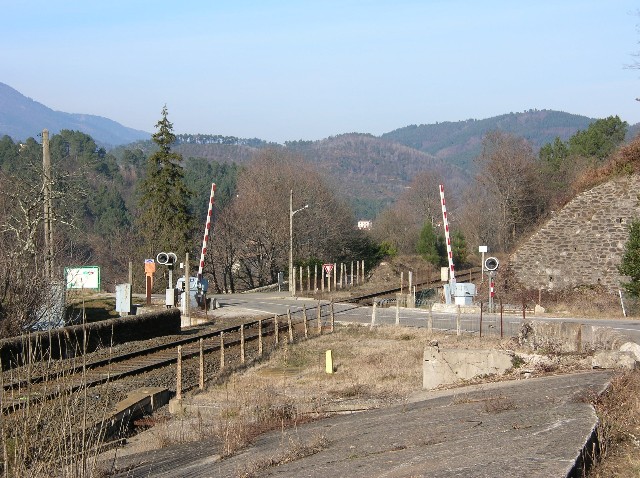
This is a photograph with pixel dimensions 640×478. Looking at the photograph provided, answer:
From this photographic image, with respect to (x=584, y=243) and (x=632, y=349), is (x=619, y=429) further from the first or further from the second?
(x=584, y=243)

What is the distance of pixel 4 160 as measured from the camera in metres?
126

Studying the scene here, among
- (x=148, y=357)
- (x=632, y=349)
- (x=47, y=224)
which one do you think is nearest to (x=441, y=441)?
(x=632, y=349)

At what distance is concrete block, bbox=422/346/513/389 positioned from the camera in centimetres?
1511

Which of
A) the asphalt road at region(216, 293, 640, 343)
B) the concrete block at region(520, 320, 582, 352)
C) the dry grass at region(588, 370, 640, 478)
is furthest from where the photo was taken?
the asphalt road at region(216, 293, 640, 343)

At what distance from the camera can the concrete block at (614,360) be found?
1292 centimetres

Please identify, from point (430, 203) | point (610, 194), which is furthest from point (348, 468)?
point (430, 203)

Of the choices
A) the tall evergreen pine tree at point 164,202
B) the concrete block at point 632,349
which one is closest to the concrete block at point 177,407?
the concrete block at point 632,349

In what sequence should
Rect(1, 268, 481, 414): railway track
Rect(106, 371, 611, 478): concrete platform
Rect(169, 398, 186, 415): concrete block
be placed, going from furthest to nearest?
1. Rect(169, 398, 186, 415): concrete block
2. Rect(1, 268, 481, 414): railway track
3. Rect(106, 371, 611, 478): concrete platform

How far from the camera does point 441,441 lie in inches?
378

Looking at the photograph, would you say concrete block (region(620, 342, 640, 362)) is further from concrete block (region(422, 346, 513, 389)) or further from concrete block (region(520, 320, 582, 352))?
concrete block (region(422, 346, 513, 389))

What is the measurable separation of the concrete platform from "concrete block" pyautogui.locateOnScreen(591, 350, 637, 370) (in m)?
0.42

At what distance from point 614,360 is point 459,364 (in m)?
2.83

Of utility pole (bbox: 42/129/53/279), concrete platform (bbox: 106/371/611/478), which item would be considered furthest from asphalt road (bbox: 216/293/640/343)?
utility pole (bbox: 42/129/53/279)

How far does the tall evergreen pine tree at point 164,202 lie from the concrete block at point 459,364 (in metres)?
50.4
